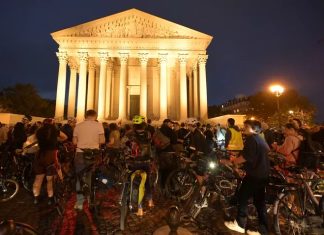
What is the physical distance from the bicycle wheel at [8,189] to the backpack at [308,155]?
868 cm

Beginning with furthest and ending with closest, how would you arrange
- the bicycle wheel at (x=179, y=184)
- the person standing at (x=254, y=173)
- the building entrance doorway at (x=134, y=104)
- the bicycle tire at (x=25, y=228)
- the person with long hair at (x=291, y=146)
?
1. the building entrance doorway at (x=134, y=104)
2. the bicycle wheel at (x=179, y=184)
3. the person with long hair at (x=291, y=146)
4. the person standing at (x=254, y=173)
5. the bicycle tire at (x=25, y=228)

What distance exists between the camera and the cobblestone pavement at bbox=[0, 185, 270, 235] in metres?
5.86

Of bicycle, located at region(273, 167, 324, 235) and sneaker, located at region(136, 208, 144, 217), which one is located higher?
bicycle, located at region(273, 167, 324, 235)

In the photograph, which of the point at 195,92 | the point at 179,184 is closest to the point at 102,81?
the point at 195,92

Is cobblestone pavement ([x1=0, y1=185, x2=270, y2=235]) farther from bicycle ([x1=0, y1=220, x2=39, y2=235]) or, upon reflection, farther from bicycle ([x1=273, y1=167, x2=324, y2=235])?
bicycle ([x1=0, y1=220, x2=39, y2=235])

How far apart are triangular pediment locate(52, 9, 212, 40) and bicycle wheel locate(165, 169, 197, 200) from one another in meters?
32.1

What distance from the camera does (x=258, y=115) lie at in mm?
64000

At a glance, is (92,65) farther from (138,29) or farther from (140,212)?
(140,212)

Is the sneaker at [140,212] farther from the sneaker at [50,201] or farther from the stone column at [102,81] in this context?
the stone column at [102,81]

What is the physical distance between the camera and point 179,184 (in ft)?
26.4

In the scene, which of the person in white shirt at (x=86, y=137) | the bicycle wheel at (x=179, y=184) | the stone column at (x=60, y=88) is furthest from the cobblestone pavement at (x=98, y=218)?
the stone column at (x=60, y=88)

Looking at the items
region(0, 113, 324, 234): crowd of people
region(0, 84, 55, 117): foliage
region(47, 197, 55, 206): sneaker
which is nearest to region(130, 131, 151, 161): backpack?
region(0, 113, 324, 234): crowd of people

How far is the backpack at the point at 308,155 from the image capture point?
6797 mm

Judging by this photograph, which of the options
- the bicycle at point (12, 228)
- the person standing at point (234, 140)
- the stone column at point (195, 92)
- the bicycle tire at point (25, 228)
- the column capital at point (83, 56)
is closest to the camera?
the bicycle at point (12, 228)
